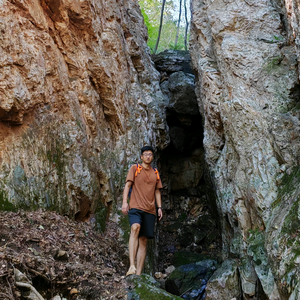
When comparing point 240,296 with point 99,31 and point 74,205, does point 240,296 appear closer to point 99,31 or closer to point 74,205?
point 74,205

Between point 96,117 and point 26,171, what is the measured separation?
9.60ft

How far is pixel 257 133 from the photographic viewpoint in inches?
263

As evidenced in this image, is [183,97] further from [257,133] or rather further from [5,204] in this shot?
[5,204]

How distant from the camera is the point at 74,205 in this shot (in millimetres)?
6785

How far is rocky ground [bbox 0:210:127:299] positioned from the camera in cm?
381

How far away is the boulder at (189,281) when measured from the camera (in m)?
6.81

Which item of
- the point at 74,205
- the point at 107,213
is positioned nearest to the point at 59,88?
the point at 74,205

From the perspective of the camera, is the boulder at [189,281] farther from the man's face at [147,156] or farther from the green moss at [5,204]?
the green moss at [5,204]

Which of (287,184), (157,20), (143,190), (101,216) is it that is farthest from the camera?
(157,20)

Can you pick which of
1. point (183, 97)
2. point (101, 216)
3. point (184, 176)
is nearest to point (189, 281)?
point (101, 216)

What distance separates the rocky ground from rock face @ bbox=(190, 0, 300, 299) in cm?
258

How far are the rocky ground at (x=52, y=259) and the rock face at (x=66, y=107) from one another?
579mm

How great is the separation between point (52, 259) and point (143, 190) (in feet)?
6.98

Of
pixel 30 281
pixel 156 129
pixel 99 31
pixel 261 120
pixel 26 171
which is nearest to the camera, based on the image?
pixel 30 281
